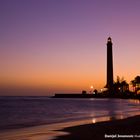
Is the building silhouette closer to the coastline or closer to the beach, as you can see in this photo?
the beach

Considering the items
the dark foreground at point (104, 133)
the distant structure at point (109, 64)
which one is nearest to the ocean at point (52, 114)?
the dark foreground at point (104, 133)

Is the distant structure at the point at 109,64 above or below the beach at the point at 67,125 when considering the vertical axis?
above

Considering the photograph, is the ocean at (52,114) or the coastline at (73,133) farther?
the ocean at (52,114)

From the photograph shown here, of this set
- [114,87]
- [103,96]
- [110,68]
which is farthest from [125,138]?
[103,96]

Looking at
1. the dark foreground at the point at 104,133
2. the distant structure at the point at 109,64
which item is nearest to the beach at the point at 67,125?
the dark foreground at the point at 104,133

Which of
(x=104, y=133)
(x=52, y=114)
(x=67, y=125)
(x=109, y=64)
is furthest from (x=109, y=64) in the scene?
(x=104, y=133)

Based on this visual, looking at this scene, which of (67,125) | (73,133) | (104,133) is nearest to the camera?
(104,133)

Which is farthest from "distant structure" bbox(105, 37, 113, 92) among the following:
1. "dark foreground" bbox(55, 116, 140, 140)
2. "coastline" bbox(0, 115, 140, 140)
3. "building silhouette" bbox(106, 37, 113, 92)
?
"dark foreground" bbox(55, 116, 140, 140)

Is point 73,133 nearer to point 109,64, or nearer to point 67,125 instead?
point 67,125

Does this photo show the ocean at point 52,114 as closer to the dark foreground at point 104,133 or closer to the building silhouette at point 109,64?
the dark foreground at point 104,133

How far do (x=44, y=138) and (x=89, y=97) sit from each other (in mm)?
176100

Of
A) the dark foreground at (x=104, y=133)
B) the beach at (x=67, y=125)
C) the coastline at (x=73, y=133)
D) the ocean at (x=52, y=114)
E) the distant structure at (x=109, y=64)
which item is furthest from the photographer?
A: the distant structure at (x=109, y=64)

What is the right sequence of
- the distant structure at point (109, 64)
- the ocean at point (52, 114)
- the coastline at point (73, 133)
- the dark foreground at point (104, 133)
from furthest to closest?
the distant structure at point (109, 64) → the ocean at point (52, 114) → the coastline at point (73, 133) → the dark foreground at point (104, 133)

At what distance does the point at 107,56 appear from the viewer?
479ft
